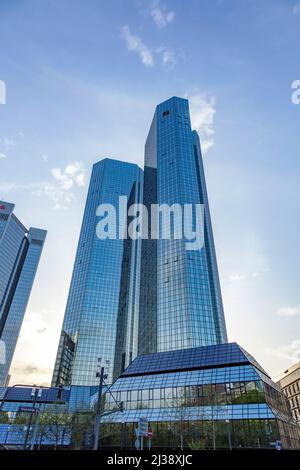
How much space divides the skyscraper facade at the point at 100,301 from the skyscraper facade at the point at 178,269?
10.3m

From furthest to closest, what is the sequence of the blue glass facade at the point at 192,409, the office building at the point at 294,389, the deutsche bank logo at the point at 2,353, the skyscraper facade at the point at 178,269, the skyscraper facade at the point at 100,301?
1. the deutsche bank logo at the point at 2,353
2. the skyscraper facade at the point at 100,301
3. the skyscraper facade at the point at 178,269
4. the office building at the point at 294,389
5. the blue glass facade at the point at 192,409

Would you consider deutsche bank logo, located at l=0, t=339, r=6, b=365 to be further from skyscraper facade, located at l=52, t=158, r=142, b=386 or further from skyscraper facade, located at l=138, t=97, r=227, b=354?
skyscraper facade, located at l=138, t=97, r=227, b=354

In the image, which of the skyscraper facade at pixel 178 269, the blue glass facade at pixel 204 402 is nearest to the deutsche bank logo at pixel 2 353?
the skyscraper facade at pixel 178 269

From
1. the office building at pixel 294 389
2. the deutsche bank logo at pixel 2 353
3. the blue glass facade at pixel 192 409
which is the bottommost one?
the blue glass facade at pixel 192 409

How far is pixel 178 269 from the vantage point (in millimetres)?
133000

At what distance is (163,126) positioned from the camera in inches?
7279

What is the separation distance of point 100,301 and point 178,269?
43173mm

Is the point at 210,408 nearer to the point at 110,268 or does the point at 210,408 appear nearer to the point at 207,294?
the point at 207,294

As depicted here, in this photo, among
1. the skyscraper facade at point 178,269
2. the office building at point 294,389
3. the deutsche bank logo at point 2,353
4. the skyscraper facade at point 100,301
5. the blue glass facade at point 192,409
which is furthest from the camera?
the deutsche bank logo at point 2,353

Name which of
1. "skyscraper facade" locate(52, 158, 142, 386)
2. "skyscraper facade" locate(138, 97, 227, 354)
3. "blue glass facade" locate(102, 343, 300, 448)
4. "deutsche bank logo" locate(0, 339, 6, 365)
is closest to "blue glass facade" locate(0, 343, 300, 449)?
"blue glass facade" locate(102, 343, 300, 448)

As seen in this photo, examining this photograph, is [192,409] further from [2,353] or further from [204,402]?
[2,353]

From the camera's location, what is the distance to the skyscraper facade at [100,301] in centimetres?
13175

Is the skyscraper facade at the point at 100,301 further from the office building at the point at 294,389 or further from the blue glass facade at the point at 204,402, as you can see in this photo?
the office building at the point at 294,389

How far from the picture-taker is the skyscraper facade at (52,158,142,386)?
13175 cm
